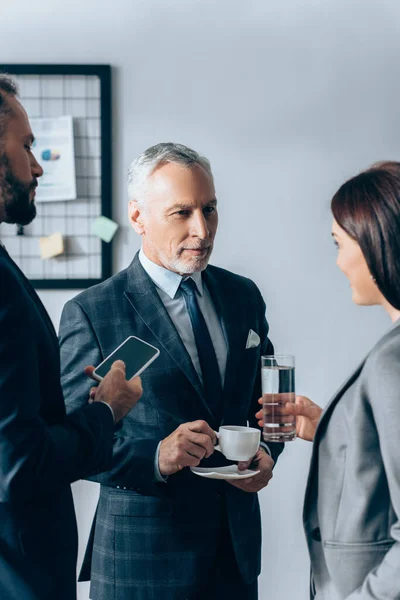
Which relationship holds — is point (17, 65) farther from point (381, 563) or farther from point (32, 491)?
point (381, 563)

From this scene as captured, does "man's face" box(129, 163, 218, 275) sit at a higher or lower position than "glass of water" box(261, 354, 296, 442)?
higher

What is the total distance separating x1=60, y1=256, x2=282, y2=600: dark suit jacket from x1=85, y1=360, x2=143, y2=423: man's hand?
0.25m

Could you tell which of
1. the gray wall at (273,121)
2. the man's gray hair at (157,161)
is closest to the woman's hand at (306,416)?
the man's gray hair at (157,161)

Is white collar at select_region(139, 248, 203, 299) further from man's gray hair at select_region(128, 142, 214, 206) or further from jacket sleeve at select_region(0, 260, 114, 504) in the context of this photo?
jacket sleeve at select_region(0, 260, 114, 504)

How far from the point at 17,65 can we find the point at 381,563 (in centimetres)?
206

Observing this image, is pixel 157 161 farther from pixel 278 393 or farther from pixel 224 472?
pixel 224 472

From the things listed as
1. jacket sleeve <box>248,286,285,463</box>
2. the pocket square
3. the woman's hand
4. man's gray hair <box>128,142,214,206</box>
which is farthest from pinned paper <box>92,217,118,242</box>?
the woman's hand

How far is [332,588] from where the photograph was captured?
117 cm

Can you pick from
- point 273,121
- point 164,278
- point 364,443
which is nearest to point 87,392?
point 164,278

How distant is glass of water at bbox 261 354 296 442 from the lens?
151 centimetres

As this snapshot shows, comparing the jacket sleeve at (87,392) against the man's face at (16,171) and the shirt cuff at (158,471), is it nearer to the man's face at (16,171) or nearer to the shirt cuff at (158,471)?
the shirt cuff at (158,471)

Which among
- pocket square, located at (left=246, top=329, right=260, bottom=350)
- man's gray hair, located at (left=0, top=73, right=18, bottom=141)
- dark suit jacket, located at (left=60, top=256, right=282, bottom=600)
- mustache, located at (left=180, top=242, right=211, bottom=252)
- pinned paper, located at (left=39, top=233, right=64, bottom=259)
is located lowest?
dark suit jacket, located at (left=60, top=256, right=282, bottom=600)

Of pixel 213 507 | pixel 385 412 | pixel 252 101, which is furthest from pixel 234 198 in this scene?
pixel 385 412

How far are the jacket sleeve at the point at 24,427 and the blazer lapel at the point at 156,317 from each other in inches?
18.4
